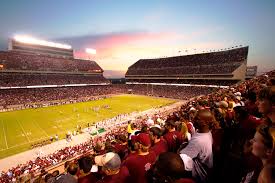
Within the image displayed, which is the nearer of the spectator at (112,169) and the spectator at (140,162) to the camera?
the spectator at (112,169)

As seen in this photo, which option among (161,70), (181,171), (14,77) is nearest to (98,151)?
(181,171)

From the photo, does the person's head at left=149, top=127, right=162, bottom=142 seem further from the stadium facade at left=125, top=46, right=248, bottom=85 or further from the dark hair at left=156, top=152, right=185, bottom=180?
the stadium facade at left=125, top=46, right=248, bottom=85

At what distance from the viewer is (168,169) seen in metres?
2.19

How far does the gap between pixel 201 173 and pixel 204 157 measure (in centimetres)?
26

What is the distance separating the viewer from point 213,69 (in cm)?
6788

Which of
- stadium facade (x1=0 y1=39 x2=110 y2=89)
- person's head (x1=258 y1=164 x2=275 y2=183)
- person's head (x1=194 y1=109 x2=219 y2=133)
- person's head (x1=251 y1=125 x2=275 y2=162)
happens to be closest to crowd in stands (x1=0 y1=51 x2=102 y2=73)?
stadium facade (x1=0 y1=39 x2=110 y2=89)

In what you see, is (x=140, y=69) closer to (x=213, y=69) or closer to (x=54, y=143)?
(x=213, y=69)

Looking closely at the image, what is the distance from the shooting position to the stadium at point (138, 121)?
3156 millimetres

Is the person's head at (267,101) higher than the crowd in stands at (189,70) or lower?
lower

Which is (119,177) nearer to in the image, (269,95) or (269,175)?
(269,175)

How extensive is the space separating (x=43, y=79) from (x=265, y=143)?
7224 centimetres

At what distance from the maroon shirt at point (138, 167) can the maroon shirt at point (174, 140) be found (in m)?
1.56

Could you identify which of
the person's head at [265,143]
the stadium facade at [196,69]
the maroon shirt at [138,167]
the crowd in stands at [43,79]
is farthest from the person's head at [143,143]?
the stadium facade at [196,69]

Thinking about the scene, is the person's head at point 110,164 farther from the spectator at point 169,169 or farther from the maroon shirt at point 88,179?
the spectator at point 169,169
